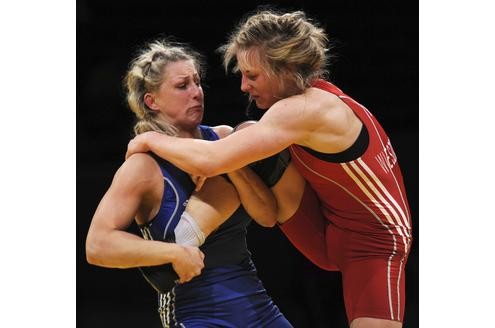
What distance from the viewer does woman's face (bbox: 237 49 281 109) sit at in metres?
2.69

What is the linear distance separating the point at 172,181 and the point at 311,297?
1976 millimetres

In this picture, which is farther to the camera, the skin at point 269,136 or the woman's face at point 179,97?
the woman's face at point 179,97

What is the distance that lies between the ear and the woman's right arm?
0.28 metres

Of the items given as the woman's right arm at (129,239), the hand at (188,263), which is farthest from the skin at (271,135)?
the hand at (188,263)

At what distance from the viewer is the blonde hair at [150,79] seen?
9.16 feet

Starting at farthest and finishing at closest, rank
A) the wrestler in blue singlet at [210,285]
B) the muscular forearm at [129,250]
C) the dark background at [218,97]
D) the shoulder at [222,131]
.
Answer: the dark background at [218,97] < the shoulder at [222,131] < the wrestler in blue singlet at [210,285] < the muscular forearm at [129,250]

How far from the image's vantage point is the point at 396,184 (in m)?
2.86

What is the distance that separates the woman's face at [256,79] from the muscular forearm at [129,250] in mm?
A: 628

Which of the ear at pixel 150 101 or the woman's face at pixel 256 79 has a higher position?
the woman's face at pixel 256 79

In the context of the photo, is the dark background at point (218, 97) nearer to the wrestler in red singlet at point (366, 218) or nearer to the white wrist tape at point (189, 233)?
the wrestler in red singlet at point (366, 218)

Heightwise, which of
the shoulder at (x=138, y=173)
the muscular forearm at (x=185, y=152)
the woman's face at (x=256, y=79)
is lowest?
the shoulder at (x=138, y=173)

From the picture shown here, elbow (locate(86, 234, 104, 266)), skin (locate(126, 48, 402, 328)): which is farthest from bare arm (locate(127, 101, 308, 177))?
elbow (locate(86, 234, 104, 266))

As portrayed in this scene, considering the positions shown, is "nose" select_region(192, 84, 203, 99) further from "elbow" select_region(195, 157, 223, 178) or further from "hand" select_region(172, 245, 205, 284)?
"hand" select_region(172, 245, 205, 284)

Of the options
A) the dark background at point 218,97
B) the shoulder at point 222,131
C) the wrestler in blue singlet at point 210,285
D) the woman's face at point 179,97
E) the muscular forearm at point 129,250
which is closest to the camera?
the muscular forearm at point 129,250
